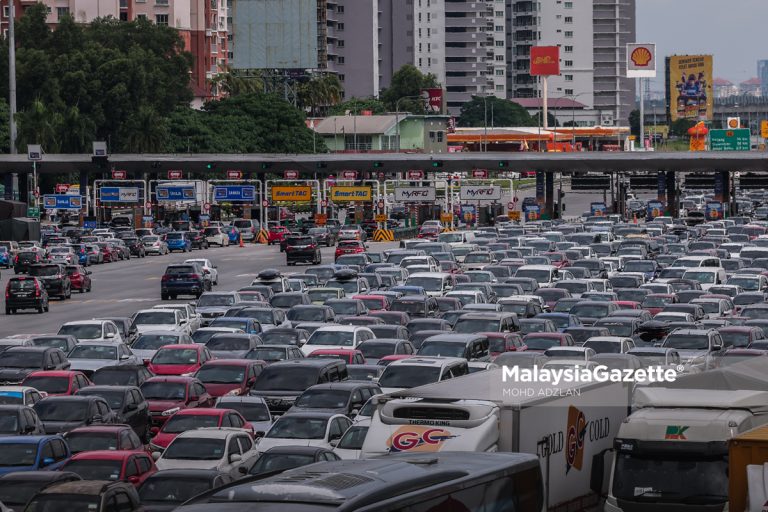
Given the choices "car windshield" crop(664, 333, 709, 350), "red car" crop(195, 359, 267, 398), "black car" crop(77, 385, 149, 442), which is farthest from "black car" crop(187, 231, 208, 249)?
"black car" crop(77, 385, 149, 442)

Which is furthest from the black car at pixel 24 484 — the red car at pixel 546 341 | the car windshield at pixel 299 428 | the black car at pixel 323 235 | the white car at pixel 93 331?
the black car at pixel 323 235

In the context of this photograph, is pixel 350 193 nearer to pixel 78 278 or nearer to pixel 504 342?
pixel 78 278

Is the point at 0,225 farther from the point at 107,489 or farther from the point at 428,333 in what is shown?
the point at 107,489

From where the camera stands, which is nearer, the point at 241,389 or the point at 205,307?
the point at 241,389

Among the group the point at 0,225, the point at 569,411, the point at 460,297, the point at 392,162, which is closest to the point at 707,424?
the point at 569,411

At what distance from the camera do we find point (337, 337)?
3381cm

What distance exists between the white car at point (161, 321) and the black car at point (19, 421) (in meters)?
14.7

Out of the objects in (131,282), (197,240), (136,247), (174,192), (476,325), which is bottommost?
(131,282)

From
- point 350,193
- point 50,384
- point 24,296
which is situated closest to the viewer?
point 50,384

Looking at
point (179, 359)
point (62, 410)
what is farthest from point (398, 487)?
point (179, 359)

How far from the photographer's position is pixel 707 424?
15602mm

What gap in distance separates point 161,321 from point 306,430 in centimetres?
1696

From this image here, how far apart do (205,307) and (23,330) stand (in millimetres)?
5253

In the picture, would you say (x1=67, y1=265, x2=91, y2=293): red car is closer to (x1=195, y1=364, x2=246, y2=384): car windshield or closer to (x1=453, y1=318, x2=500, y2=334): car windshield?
(x1=453, y1=318, x2=500, y2=334): car windshield
